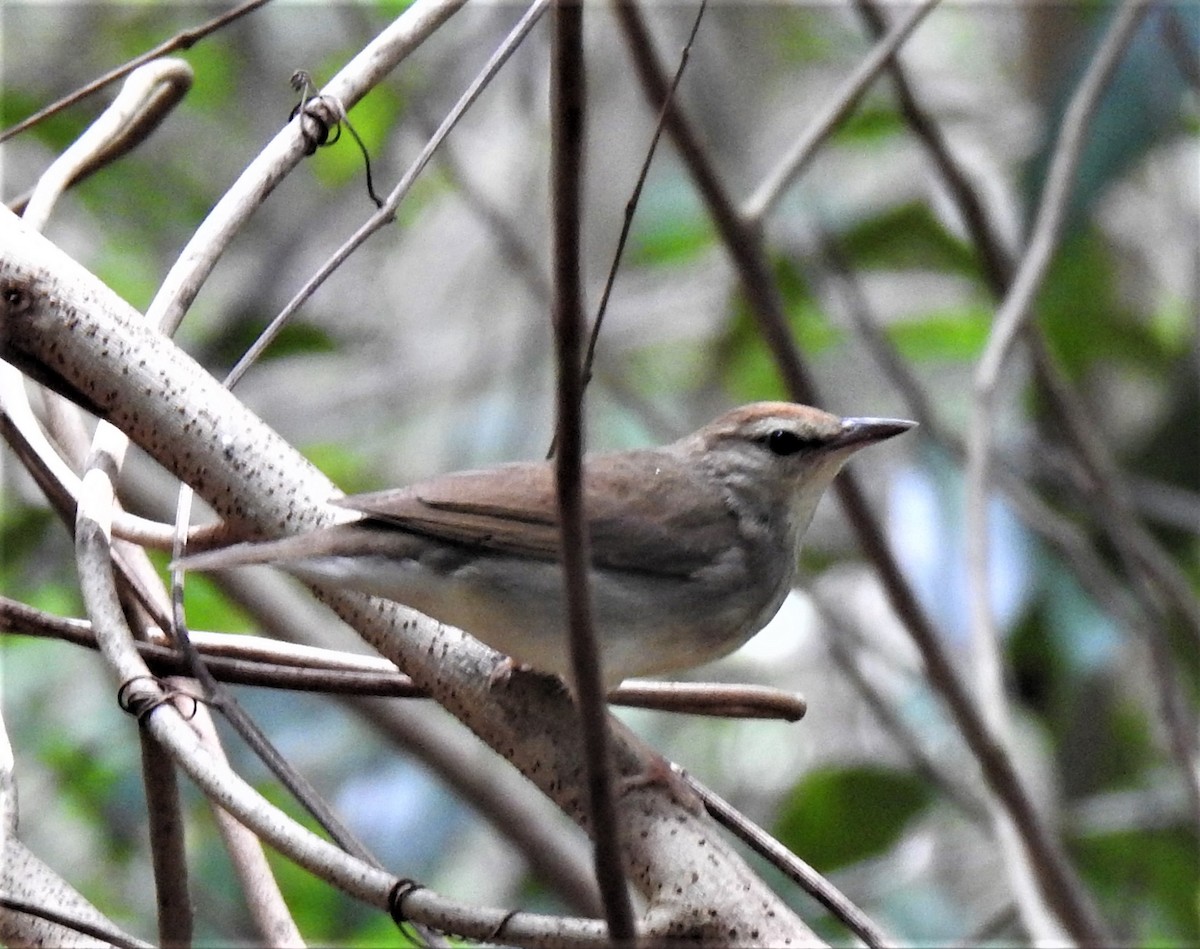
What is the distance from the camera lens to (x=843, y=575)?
22.0 ft

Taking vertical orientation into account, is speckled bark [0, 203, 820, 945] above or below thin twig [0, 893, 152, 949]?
above

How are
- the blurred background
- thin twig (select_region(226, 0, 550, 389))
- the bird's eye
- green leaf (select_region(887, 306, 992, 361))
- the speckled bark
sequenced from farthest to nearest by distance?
green leaf (select_region(887, 306, 992, 361)) → the blurred background → the bird's eye → thin twig (select_region(226, 0, 550, 389)) → the speckled bark

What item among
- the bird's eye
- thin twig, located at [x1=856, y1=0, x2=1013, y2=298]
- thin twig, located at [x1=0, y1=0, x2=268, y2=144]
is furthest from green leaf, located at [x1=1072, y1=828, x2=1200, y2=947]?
thin twig, located at [x1=0, y1=0, x2=268, y2=144]

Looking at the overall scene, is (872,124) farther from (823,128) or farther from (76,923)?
(76,923)

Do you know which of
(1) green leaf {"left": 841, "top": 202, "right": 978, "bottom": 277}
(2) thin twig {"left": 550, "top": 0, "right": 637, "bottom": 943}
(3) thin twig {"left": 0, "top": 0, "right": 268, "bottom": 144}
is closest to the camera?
(2) thin twig {"left": 550, "top": 0, "right": 637, "bottom": 943}

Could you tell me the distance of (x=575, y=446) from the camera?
113cm

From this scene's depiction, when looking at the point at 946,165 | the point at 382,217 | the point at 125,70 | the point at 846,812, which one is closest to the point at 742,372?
the point at 846,812

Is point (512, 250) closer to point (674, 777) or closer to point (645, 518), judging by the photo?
point (645, 518)

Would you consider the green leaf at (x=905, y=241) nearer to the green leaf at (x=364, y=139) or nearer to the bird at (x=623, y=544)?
the green leaf at (x=364, y=139)

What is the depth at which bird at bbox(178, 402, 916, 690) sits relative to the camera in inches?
76.4

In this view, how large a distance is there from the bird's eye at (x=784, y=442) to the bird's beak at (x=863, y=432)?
0.20 feet

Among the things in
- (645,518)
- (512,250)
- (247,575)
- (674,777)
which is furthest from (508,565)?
(512,250)

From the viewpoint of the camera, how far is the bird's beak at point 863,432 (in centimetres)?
261

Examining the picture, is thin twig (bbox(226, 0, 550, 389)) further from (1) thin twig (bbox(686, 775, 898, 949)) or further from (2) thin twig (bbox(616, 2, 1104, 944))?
(2) thin twig (bbox(616, 2, 1104, 944))
